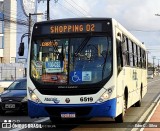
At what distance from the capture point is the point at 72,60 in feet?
37.2

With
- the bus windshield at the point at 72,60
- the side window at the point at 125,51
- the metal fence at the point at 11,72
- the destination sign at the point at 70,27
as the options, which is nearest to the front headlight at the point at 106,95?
the bus windshield at the point at 72,60

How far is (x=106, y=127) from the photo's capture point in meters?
12.5

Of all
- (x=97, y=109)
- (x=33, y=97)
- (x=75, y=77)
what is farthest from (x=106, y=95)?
(x=33, y=97)

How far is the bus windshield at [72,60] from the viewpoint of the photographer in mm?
11203

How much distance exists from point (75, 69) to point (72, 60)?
27 cm

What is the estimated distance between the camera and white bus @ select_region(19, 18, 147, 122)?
1113cm

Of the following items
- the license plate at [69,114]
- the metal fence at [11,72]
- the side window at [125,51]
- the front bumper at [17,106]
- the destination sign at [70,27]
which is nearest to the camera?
the license plate at [69,114]

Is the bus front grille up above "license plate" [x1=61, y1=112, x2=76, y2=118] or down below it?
above

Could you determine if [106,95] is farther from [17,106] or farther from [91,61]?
[17,106]

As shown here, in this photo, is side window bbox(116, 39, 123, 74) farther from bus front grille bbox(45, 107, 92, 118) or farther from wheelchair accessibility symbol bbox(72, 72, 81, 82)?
bus front grille bbox(45, 107, 92, 118)

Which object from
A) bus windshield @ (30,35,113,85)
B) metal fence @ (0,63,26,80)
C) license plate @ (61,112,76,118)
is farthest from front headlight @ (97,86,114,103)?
metal fence @ (0,63,26,80)

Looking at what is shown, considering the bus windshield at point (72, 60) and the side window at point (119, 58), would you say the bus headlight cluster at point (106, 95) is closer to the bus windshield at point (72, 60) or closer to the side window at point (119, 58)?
the bus windshield at point (72, 60)

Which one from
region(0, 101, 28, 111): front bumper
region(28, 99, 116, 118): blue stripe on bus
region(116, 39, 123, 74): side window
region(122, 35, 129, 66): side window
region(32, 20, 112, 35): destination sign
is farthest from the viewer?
region(0, 101, 28, 111): front bumper

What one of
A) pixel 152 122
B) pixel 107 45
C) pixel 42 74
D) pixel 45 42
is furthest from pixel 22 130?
pixel 152 122
